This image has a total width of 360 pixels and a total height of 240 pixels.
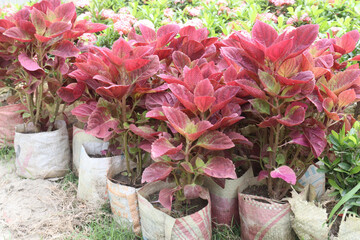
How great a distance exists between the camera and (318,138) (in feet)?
4.27

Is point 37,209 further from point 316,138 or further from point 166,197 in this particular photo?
point 316,138

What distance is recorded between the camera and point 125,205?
163cm

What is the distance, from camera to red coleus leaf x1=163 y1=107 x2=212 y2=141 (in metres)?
1.25

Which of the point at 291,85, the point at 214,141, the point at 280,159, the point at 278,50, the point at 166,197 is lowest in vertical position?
the point at 166,197

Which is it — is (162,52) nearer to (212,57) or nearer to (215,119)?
(212,57)

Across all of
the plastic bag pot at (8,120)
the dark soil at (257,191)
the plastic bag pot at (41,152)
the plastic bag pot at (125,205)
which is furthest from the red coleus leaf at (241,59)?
the plastic bag pot at (8,120)

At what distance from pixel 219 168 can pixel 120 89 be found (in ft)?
1.58

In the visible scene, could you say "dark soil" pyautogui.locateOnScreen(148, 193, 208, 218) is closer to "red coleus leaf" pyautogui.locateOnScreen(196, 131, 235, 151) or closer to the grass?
the grass

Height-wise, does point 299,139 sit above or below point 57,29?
below

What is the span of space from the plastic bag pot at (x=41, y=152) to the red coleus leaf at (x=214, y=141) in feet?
3.61

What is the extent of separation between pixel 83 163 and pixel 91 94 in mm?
346

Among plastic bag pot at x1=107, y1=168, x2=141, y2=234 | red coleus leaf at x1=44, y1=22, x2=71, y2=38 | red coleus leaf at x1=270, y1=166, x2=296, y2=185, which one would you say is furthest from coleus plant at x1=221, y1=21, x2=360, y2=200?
red coleus leaf at x1=44, y1=22, x2=71, y2=38

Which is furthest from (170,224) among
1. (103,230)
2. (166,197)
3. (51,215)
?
(51,215)

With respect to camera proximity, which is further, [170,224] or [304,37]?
[170,224]
